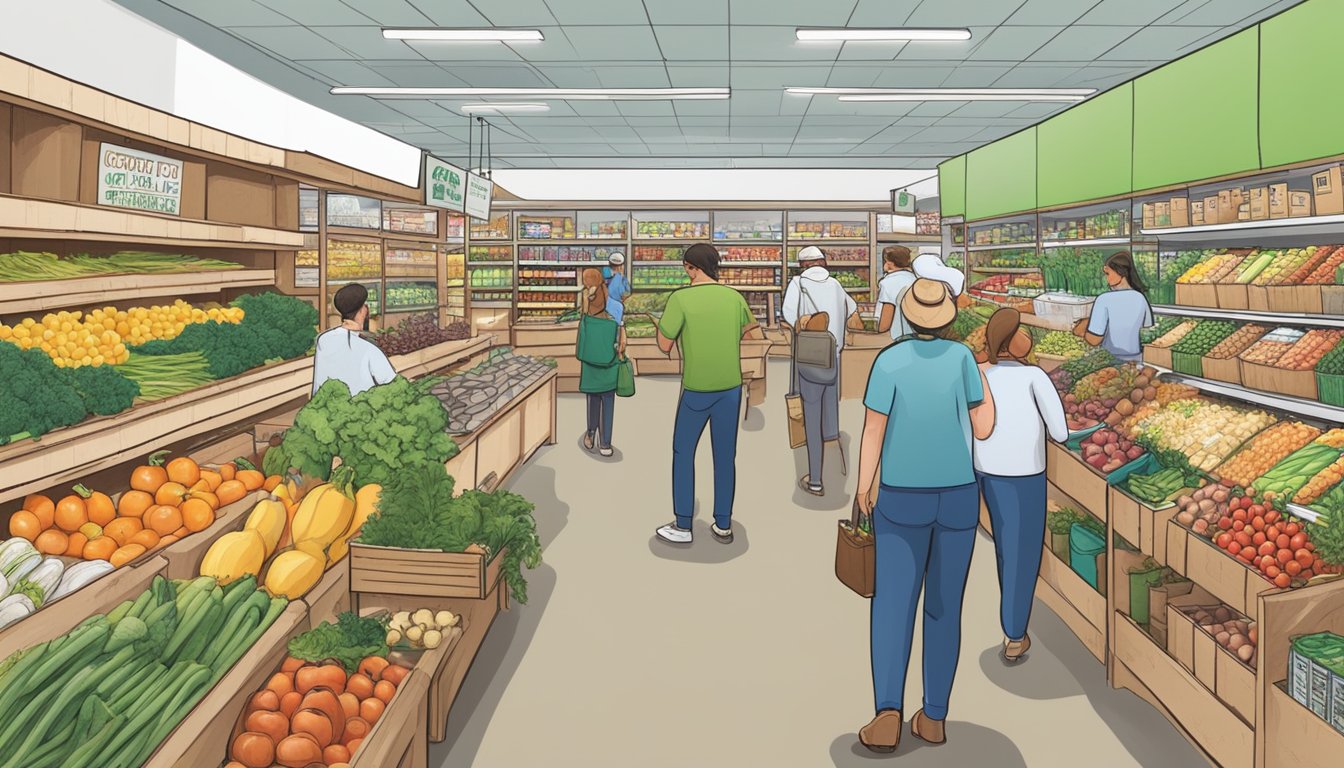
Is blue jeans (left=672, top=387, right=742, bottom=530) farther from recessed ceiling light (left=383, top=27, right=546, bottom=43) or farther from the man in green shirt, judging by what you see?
recessed ceiling light (left=383, top=27, right=546, bottom=43)

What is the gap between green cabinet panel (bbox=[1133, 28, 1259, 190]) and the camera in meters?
4.54

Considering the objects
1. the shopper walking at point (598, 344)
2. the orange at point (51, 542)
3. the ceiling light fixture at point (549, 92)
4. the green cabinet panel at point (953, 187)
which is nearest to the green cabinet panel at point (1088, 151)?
the green cabinet panel at point (953, 187)

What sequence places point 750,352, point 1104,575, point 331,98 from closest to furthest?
1. point 1104,575
2. point 331,98
3. point 750,352

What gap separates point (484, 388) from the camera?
21.5ft

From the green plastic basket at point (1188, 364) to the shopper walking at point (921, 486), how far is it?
2512 millimetres

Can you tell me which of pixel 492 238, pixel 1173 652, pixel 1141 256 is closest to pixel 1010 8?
pixel 1141 256

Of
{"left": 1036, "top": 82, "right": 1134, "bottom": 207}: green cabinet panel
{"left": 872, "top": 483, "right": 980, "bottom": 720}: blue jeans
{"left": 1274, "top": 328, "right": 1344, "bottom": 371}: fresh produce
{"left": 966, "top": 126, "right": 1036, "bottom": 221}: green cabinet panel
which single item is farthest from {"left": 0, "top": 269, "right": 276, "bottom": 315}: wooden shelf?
{"left": 966, "top": 126, "right": 1036, "bottom": 221}: green cabinet panel

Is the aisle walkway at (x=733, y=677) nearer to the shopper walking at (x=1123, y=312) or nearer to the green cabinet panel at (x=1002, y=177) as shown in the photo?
the shopper walking at (x=1123, y=312)

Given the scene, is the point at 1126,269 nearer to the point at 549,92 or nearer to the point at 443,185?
the point at 443,185

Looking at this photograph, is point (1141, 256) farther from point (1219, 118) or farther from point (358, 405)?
point (358, 405)

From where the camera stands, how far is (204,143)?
463cm

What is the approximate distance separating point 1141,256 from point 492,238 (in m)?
11.2

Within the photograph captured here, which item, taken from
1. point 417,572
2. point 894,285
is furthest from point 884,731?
point 894,285

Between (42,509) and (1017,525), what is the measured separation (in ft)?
11.5
